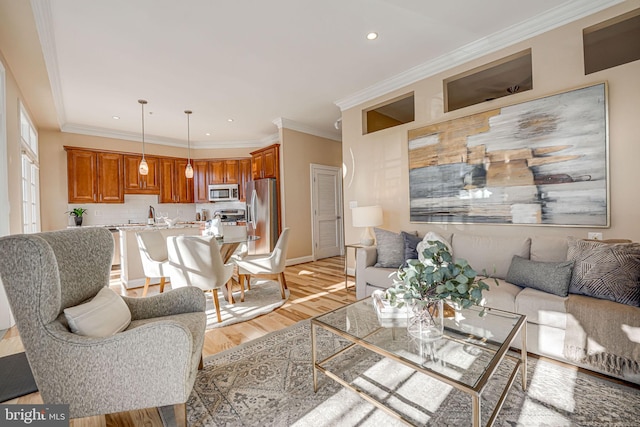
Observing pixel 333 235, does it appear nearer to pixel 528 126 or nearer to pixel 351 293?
pixel 351 293

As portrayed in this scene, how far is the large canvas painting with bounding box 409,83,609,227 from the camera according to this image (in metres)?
2.43

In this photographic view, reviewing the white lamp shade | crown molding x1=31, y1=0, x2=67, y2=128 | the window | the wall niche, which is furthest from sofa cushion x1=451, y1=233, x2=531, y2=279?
the window

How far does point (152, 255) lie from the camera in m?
3.71

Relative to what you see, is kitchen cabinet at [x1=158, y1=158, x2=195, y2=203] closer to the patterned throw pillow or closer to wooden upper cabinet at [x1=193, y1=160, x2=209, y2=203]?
wooden upper cabinet at [x1=193, y1=160, x2=209, y2=203]

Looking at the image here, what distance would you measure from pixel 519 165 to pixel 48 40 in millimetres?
4735

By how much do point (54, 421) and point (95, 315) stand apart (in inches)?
A: 16.7

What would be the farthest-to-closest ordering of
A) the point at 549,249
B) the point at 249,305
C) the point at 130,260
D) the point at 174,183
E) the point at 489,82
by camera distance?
the point at 174,183, the point at 130,260, the point at 489,82, the point at 249,305, the point at 549,249

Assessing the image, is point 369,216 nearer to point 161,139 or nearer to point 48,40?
point 48,40

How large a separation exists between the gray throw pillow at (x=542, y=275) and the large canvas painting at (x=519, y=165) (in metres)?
0.70

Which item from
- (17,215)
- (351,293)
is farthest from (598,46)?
(17,215)

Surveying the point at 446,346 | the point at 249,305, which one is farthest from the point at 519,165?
the point at 249,305

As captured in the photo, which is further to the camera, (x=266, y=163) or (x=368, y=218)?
(x=266, y=163)

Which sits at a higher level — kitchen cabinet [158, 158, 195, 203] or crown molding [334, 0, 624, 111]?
crown molding [334, 0, 624, 111]

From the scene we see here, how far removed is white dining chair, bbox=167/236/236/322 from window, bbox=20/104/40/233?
282cm
